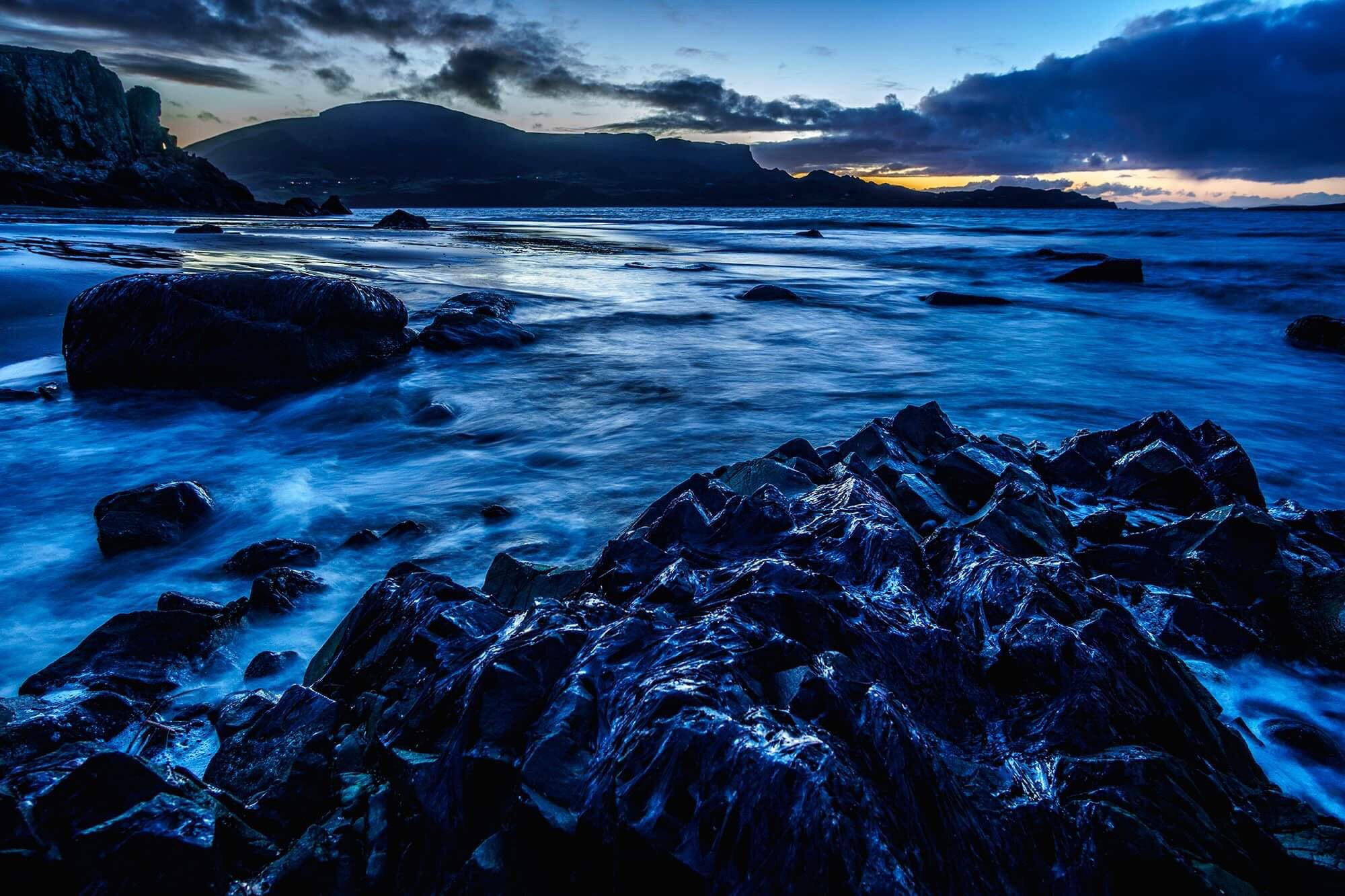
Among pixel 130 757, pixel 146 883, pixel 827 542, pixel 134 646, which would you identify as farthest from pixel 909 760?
pixel 134 646

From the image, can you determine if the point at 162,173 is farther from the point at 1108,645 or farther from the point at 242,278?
the point at 1108,645

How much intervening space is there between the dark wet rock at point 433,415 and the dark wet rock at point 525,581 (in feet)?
10.8

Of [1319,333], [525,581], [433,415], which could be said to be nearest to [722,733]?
[525,581]

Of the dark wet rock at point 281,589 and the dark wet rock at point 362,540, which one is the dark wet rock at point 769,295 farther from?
the dark wet rock at point 281,589

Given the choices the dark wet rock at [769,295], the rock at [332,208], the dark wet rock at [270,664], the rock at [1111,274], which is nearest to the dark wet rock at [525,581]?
the dark wet rock at [270,664]

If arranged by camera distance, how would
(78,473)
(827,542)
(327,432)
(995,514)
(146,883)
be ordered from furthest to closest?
(327,432) < (78,473) < (995,514) < (827,542) < (146,883)

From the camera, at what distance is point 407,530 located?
377 cm

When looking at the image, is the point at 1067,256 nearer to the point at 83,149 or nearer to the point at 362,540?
the point at 362,540

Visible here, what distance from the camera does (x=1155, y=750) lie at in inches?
65.4

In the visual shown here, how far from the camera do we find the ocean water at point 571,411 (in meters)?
3.35

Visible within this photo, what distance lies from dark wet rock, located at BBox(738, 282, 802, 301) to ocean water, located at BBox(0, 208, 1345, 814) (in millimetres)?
336

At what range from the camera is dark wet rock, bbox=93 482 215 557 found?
11.4 feet

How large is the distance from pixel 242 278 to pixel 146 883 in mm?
6268

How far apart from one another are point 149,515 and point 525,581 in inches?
94.0
